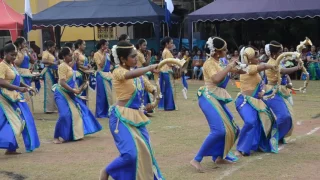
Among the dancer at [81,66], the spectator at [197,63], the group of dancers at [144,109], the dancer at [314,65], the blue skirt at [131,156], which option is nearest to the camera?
the blue skirt at [131,156]

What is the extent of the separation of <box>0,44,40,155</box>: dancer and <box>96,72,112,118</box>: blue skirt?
161 inches

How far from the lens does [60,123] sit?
33.8 ft

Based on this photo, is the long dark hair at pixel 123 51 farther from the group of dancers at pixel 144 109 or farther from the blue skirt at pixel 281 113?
the blue skirt at pixel 281 113

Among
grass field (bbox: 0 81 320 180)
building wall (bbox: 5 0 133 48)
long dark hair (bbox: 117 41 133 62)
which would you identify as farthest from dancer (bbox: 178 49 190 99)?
building wall (bbox: 5 0 133 48)

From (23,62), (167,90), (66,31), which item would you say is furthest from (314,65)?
(66,31)

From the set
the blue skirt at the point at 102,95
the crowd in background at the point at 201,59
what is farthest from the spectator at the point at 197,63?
the blue skirt at the point at 102,95

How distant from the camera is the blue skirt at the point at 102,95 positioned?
13401 millimetres

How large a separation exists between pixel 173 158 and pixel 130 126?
2.49 m

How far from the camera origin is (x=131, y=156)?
239 inches

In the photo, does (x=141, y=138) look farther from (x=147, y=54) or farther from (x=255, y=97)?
(x=147, y=54)

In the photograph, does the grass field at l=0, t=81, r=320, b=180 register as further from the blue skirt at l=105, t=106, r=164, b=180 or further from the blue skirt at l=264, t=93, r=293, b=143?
the blue skirt at l=105, t=106, r=164, b=180

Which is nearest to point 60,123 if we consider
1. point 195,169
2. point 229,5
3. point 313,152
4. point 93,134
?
point 93,134

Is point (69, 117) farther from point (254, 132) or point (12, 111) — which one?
point (254, 132)

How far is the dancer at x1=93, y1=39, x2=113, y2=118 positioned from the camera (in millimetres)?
13289
